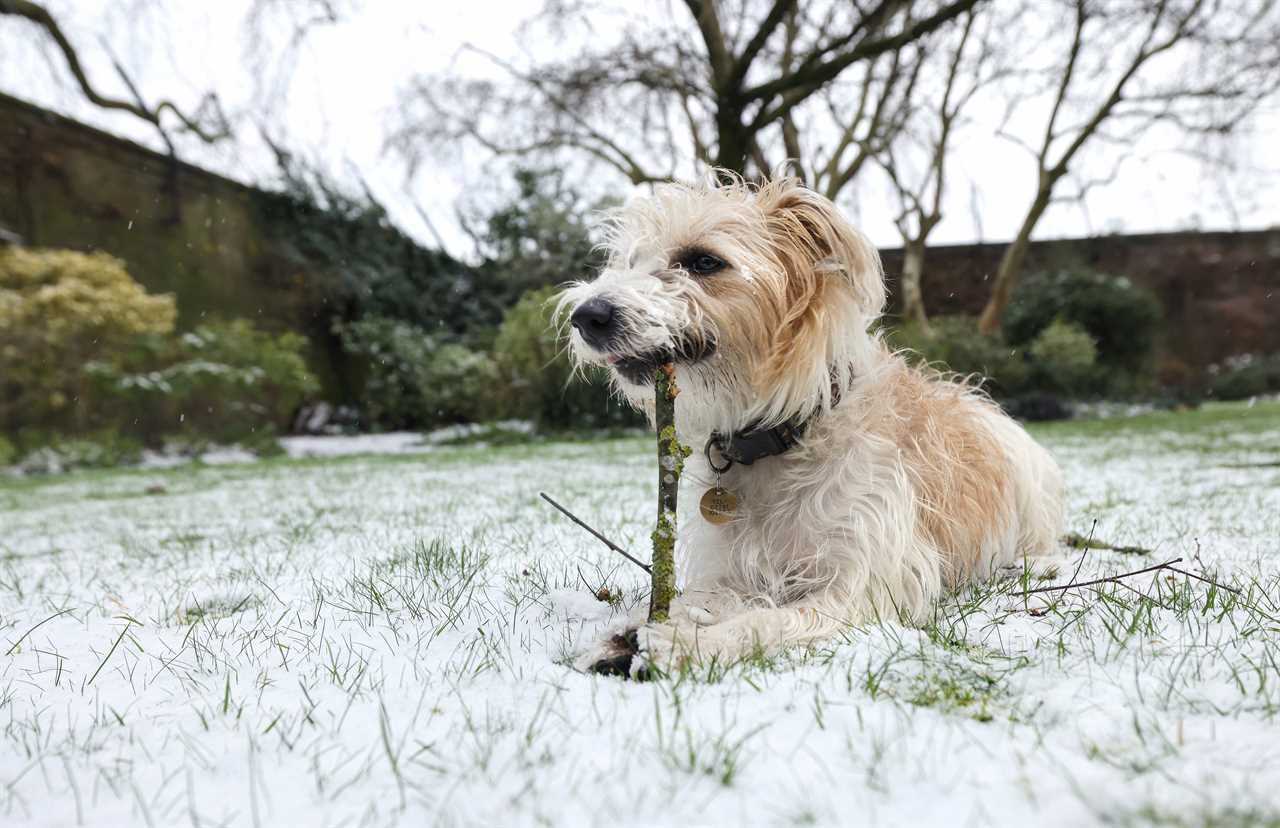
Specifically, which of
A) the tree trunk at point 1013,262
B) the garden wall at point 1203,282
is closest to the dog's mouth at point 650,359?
the tree trunk at point 1013,262

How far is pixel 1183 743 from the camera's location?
1369 millimetres

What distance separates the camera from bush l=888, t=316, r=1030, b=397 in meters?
15.5

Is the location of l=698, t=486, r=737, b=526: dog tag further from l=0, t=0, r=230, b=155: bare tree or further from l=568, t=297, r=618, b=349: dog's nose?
l=0, t=0, r=230, b=155: bare tree

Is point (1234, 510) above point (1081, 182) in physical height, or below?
below

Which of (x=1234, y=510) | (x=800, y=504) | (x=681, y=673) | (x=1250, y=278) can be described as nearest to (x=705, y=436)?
(x=800, y=504)

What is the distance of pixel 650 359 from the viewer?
7.41ft

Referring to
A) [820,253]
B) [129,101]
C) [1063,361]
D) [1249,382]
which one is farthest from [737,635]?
[1249,382]

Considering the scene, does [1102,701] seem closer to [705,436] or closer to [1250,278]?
[705,436]

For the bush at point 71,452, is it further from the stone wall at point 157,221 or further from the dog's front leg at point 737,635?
the dog's front leg at point 737,635

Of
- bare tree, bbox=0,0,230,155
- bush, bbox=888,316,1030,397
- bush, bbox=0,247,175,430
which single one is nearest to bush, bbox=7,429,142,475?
bush, bbox=0,247,175,430

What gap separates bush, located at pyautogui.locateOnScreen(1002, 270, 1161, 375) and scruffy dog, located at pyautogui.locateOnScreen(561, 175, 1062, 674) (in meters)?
19.1

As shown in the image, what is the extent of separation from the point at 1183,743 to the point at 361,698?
1706mm

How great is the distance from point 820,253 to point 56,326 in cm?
1540

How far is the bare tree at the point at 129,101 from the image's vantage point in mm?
11398
